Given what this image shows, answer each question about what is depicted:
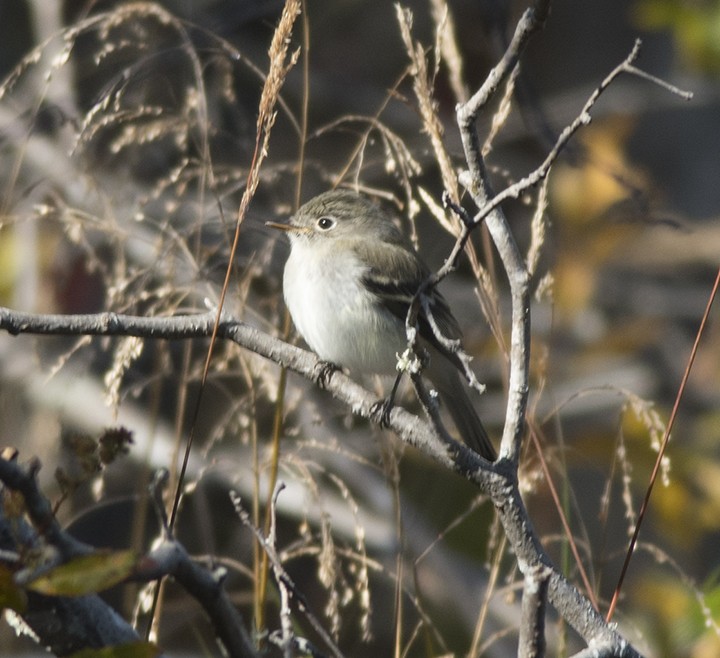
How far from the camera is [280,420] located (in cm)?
248

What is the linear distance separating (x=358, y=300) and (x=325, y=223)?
0.41m

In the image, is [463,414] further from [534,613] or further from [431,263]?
[534,613]

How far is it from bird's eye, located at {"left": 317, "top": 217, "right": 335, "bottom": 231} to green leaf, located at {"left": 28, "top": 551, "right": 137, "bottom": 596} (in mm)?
2290

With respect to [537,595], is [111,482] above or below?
above

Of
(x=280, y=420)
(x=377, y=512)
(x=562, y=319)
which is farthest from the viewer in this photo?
(x=562, y=319)

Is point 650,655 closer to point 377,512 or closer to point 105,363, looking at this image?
point 377,512

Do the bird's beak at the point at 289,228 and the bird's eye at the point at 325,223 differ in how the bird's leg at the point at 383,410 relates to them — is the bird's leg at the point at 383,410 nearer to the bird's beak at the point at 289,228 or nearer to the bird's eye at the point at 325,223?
the bird's beak at the point at 289,228

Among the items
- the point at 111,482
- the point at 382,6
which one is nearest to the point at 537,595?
the point at 111,482

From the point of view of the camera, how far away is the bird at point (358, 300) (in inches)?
129

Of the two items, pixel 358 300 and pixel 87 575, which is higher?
pixel 358 300

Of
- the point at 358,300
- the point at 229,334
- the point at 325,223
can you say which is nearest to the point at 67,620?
the point at 229,334

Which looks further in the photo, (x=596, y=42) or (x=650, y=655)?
(x=596, y=42)

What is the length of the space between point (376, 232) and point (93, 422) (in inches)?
92.2

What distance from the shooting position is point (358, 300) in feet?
11.0
